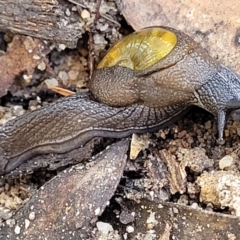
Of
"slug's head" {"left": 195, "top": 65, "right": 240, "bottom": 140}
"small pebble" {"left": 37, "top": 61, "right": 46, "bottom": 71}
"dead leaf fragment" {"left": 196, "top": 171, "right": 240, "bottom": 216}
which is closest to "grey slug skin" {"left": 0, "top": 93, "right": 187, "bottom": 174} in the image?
"slug's head" {"left": 195, "top": 65, "right": 240, "bottom": 140}

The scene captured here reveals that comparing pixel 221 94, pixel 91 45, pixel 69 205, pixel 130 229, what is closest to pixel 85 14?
pixel 91 45

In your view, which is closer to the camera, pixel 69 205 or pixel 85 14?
pixel 69 205

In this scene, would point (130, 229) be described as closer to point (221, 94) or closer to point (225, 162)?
point (225, 162)

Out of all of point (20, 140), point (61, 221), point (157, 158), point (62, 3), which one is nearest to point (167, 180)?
point (157, 158)

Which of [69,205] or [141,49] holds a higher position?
[141,49]

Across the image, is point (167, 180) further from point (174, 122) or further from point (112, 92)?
point (112, 92)
